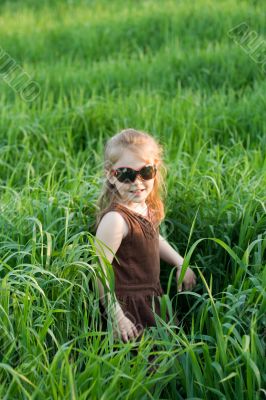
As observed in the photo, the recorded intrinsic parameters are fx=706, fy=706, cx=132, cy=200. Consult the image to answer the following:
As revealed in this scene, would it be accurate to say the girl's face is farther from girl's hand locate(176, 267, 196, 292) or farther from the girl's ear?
girl's hand locate(176, 267, 196, 292)

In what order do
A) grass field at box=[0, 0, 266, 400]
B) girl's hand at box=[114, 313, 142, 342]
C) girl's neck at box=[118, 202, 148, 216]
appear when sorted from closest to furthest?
grass field at box=[0, 0, 266, 400] → girl's hand at box=[114, 313, 142, 342] → girl's neck at box=[118, 202, 148, 216]

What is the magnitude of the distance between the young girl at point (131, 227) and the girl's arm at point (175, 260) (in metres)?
0.09

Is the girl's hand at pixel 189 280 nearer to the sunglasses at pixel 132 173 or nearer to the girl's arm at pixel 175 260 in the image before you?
the girl's arm at pixel 175 260

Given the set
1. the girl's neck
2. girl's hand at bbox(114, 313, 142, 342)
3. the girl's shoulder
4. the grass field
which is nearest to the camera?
the grass field

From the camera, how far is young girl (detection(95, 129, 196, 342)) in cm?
259

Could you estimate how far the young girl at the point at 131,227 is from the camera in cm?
259

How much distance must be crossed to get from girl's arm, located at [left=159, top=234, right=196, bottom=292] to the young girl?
0.09 meters

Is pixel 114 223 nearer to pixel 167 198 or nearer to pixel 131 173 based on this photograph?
pixel 131 173

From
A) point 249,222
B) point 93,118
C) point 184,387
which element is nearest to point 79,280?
point 184,387

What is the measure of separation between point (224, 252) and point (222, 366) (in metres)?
0.91

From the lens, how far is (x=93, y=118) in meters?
4.46

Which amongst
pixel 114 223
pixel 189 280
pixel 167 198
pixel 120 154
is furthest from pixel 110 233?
pixel 167 198

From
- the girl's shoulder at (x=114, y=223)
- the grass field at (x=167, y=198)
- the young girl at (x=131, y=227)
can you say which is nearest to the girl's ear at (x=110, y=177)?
the young girl at (x=131, y=227)

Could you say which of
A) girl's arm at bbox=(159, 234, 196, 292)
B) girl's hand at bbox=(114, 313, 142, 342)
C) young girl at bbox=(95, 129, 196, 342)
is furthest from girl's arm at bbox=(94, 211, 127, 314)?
girl's arm at bbox=(159, 234, 196, 292)
